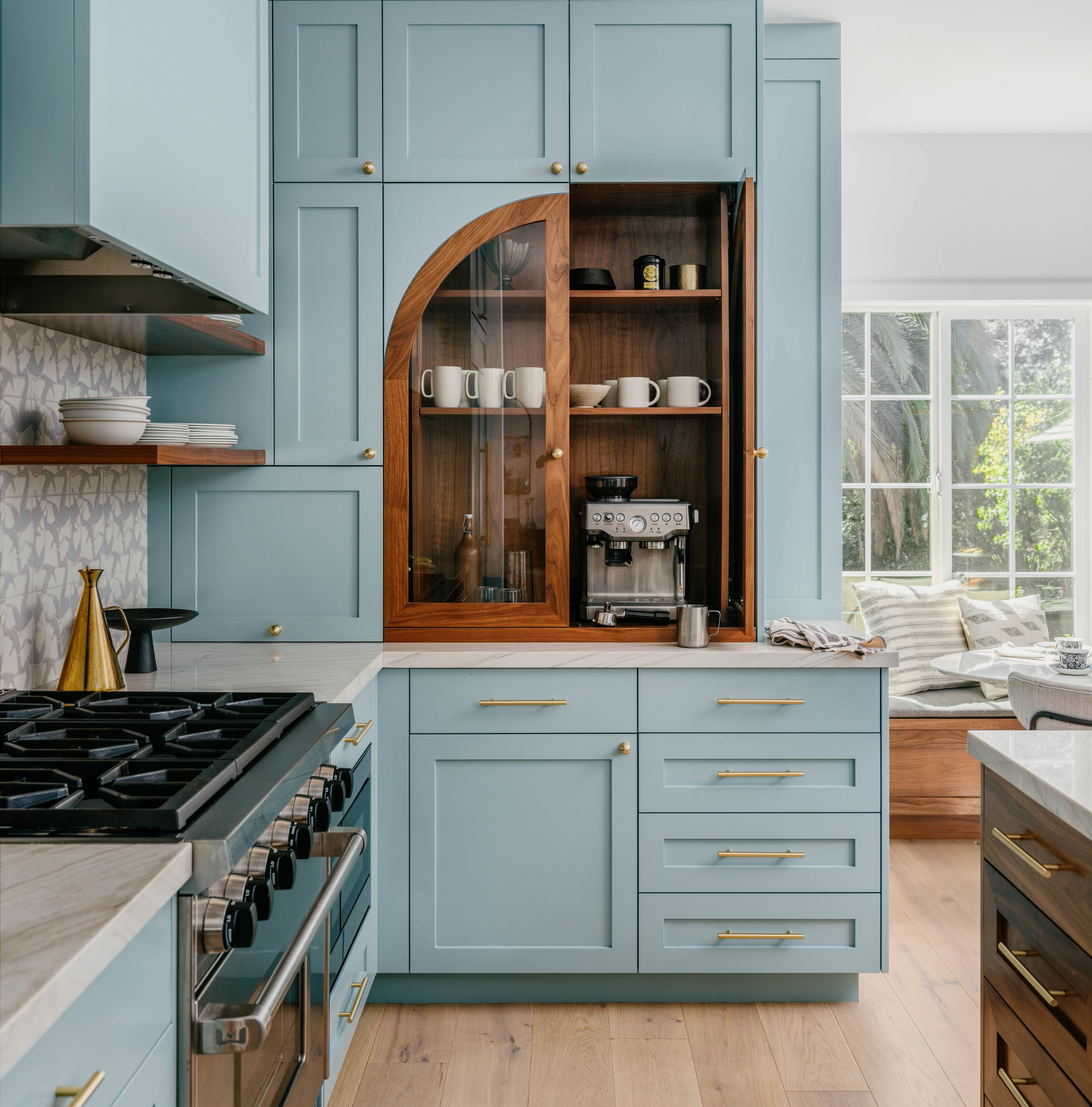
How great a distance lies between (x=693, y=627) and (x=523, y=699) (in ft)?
1.56

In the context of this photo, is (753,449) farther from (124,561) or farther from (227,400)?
(124,561)

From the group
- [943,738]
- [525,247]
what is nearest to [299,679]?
[525,247]

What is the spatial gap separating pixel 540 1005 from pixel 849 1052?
0.76 m

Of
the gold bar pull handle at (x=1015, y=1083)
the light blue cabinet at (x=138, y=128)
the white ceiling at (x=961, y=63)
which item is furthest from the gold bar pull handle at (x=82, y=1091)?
the white ceiling at (x=961, y=63)

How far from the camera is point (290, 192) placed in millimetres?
2320

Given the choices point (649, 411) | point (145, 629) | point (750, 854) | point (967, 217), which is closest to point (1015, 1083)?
point (750, 854)

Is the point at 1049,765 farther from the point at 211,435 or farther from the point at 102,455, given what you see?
the point at 211,435

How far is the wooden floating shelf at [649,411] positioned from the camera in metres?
2.43

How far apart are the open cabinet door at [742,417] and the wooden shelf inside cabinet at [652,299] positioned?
0.29 ft

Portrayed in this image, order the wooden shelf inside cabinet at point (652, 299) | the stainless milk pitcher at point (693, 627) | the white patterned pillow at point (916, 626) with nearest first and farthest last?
1. the stainless milk pitcher at point (693, 627)
2. the wooden shelf inside cabinet at point (652, 299)
3. the white patterned pillow at point (916, 626)

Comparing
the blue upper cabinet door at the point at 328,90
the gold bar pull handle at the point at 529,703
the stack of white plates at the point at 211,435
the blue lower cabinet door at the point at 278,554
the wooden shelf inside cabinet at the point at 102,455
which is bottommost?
the gold bar pull handle at the point at 529,703

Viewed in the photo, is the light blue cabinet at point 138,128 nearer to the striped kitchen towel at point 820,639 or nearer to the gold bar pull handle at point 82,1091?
the gold bar pull handle at point 82,1091

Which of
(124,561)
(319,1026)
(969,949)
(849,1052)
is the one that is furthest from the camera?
(969,949)

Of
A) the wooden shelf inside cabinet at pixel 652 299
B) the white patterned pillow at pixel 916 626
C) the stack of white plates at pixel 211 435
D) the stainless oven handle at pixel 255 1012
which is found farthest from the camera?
the white patterned pillow at pixel 916 626
